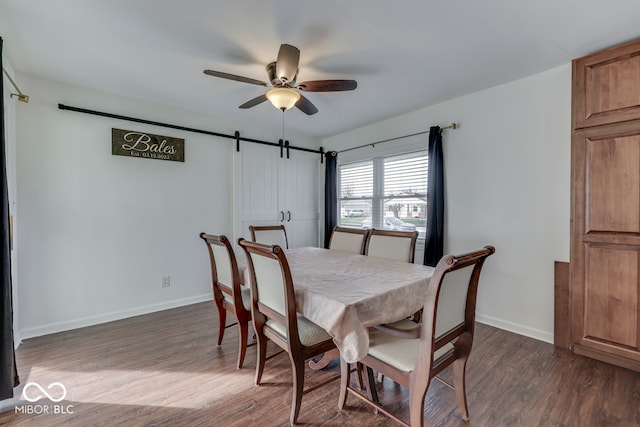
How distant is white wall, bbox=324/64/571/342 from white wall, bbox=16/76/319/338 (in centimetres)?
302

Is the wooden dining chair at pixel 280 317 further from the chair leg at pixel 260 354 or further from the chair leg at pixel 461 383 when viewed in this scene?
the chair leg at pixel 461 383

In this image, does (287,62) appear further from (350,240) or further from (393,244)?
(350,240)

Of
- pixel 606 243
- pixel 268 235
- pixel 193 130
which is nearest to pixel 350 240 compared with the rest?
pixel 268 235

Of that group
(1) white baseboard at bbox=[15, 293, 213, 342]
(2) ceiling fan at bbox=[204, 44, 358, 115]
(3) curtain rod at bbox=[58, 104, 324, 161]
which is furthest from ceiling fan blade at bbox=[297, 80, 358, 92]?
(1) white baseboard at bbox=[15, 293, 213, 342]

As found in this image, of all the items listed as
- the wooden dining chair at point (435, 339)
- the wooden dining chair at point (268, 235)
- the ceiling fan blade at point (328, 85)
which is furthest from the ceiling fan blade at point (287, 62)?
the wooden dining chair at point (268, 235)

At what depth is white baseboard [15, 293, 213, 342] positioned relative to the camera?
8.98 ft

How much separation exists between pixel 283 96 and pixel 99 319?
9.90 feet

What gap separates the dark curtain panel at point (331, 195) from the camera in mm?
4824

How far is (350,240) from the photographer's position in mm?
3256

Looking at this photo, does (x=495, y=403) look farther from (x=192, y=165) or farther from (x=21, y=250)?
(x=21, y=250)

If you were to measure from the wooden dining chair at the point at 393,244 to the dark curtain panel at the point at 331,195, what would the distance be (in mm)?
1823

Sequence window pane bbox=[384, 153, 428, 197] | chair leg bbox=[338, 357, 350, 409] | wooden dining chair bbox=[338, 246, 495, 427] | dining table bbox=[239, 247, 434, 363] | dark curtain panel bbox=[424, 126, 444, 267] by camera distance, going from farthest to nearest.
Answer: window pane bbox=[384, 153, 428, 197]
dark curtain panel bbox=[424, 126, 444, 267]
chair leg bbox=[338, 357, 350, 409]
dining table bbox=[239, 247, 434, 363]
wooden dining chair bbox=[338, 246, 495, 427]

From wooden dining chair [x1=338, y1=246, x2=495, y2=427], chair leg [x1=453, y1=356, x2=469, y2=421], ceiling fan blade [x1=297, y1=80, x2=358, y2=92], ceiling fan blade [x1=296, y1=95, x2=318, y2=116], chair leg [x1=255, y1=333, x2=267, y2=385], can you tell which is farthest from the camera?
ceiling fan blade [x1=296, y1=95, x2=318, y2=116]

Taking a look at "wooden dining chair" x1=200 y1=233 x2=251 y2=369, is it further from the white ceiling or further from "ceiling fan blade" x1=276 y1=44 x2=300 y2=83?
the white ceiling
